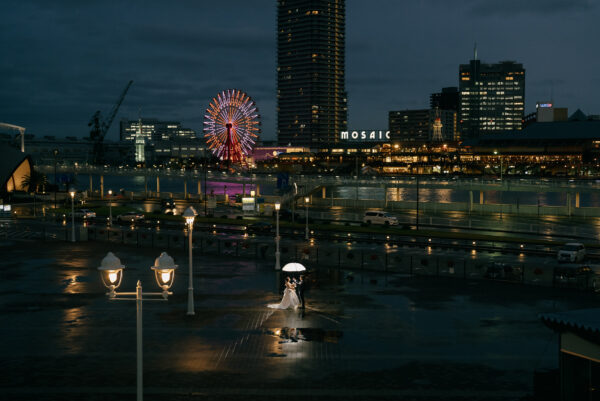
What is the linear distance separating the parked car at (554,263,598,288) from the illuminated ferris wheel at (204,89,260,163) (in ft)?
325

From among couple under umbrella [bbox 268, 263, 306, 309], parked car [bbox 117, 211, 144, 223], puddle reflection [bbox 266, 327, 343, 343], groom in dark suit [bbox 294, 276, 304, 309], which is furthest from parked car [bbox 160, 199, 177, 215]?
puddle reflection [bbox 266, 327, 343, 343]

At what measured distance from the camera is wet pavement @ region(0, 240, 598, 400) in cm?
1775

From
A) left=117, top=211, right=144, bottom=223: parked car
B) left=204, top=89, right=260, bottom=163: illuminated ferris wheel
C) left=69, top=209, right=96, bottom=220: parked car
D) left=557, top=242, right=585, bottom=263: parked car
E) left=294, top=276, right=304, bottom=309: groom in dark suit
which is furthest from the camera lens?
left=204, top=89, right=260, bottom=163: illuminated ferris wheel

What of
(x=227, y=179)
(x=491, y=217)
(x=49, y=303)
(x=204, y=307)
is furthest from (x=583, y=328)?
(x=227, y=179)

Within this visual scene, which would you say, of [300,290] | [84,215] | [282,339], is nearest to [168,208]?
[84,215]

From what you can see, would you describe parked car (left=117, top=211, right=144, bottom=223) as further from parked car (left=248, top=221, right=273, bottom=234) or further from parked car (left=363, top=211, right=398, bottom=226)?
parked car (left=363, top=211, right=398, bottom=226)

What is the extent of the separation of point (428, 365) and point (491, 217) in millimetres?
65460

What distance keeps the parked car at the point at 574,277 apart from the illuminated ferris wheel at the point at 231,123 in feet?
325

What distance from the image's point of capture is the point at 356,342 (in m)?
22.1

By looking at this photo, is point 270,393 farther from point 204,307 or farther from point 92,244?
point 92,244

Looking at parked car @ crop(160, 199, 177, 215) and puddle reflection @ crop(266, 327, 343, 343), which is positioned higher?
parked car @ crop(160, 199, 177, 215)

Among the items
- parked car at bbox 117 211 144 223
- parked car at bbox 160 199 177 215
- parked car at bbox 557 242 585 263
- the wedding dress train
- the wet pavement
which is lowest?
the wet pavement

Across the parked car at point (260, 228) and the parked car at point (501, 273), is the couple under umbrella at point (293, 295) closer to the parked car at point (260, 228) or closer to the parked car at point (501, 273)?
the parked car at point (501, 273)

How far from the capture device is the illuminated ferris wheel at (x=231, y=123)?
421 feet
